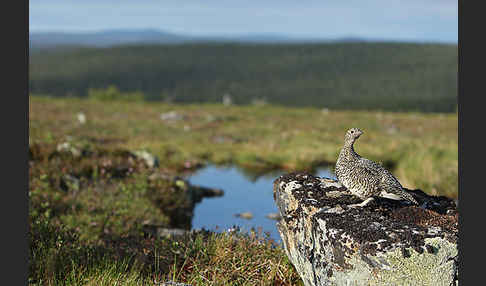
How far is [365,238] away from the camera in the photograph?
4871mm

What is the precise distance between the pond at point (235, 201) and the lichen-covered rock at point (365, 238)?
4.34 meters

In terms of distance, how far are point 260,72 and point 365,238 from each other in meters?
120

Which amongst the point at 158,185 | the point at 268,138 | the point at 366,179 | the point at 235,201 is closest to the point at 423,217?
the point at 366,179

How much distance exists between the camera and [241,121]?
35625 millimetres

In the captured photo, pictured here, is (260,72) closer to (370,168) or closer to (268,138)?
(268,138)

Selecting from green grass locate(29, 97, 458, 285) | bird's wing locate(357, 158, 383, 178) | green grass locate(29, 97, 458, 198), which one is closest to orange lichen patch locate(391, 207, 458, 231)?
bird's wing locate(357, 158, 383, 178)

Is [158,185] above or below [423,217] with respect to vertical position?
below

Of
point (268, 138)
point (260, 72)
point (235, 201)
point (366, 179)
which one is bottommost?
point (235, 201)

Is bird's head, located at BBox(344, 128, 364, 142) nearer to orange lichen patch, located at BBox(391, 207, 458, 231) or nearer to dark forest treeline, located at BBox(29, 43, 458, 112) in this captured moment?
orange lichen patch, located at BBox(391, 207, 458, 231)

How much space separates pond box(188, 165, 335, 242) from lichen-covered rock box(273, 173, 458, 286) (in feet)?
14.2

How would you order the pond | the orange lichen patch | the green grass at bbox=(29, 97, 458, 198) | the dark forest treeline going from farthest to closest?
the dark forest treeline < the green grass at bbox=(29, 97, 458, 198) < the pond < the orange lichen patch

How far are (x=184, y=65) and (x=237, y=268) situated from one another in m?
126

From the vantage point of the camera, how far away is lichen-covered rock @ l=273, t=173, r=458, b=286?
4715mm

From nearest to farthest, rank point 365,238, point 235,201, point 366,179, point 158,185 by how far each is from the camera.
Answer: point 365,238 → point 366,179 → point 158,185 → point 235,201
